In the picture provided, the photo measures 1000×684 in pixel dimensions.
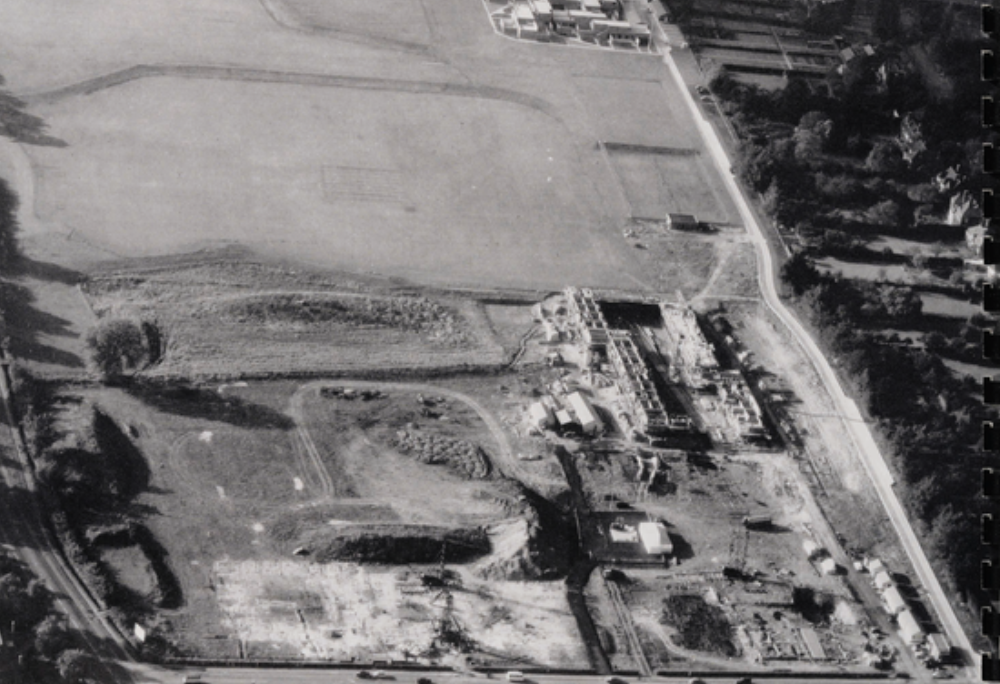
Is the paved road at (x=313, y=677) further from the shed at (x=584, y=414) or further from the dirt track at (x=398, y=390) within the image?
the shed at (x=584, y=414)

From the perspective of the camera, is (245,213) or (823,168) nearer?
(245,213)

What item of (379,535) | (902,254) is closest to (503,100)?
→ (902,254)

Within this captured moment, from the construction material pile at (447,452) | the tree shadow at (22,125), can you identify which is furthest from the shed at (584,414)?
the tree shadow at (22,125)

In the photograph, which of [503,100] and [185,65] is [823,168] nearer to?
[503,100]

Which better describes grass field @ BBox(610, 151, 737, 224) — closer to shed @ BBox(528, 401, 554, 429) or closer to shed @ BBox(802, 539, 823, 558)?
shed @ BBox(528, 401, 554, 429)

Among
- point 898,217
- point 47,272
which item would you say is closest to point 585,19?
point 898,217

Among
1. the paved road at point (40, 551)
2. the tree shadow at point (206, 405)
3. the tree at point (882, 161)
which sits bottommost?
the paved road at point (40, 551)
